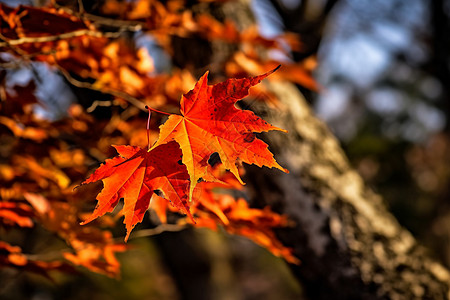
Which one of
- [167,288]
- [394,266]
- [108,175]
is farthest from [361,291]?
[167,288]

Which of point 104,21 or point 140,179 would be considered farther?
point 104,21

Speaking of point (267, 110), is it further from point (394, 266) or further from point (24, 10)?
point (24, 10)

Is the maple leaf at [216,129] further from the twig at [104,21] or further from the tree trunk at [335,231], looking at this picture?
the tree trunk at [335,231]

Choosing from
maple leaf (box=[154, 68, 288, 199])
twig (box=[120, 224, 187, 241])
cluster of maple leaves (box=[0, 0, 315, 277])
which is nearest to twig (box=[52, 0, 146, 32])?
cluster of maple leaves (box=[0, 0, 315, 277])

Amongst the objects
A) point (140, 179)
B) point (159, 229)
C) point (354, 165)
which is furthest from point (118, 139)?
point (354, 165)

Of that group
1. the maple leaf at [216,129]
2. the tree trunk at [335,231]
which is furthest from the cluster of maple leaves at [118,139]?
the tree trunk at [335,231]

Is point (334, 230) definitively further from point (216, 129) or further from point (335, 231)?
point (216, 129)
